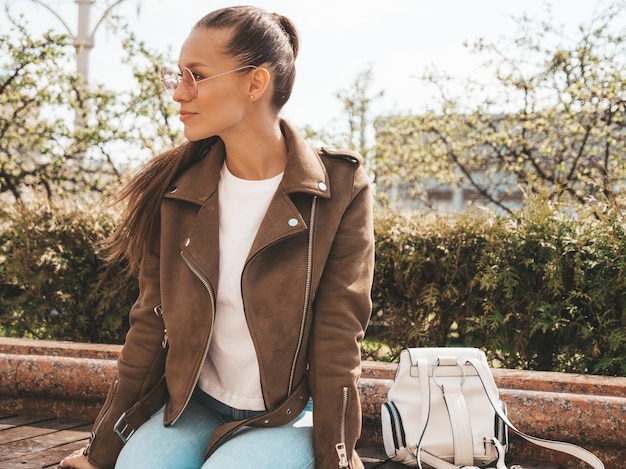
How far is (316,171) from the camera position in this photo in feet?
8.93

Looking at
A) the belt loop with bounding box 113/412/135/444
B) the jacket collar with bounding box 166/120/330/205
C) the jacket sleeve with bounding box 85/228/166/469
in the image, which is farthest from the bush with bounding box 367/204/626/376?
the belt loop with bounding box 113/412/135/444

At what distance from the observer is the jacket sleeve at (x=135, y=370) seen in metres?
2.85

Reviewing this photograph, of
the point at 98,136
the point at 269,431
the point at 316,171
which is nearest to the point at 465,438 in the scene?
the point at 269,431

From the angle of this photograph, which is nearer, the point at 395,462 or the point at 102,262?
the point at 395,462

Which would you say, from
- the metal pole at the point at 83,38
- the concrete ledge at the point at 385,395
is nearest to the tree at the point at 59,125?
the metal pole at the point at 83,38

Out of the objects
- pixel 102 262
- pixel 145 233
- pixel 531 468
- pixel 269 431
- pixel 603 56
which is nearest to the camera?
pixel 269 431

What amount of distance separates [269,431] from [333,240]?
685 millimetres

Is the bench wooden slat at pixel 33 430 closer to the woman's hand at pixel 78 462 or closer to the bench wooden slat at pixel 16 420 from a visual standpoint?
the bench wooden slat at pixel 16 420

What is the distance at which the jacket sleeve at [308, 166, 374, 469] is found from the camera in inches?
101

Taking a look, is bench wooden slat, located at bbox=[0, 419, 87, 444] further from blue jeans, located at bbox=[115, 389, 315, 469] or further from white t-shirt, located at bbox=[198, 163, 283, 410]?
white t-shirt, located at bbox=[198, 163, 283, 410]

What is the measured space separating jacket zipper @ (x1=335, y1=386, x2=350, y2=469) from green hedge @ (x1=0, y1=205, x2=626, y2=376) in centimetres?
231

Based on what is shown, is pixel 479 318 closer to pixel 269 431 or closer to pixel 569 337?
pixel 569 337

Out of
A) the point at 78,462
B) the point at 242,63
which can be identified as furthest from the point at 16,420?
the point at 242,63

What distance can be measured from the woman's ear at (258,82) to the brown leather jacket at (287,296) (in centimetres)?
22
